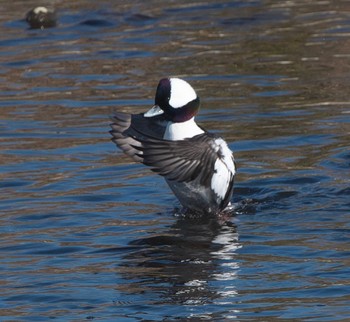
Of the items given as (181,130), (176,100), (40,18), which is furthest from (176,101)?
(40,18)

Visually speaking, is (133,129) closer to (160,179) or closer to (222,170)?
(222,170)

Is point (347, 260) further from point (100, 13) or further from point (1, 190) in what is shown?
point (100, 13)

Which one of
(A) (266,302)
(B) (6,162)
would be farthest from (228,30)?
(A) (266,302)

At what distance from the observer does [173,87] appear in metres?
9.25

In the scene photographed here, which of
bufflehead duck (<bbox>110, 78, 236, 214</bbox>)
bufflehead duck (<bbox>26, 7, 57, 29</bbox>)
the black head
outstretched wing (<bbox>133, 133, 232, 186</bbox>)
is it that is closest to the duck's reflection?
bufflehead duck (<bbox>110, 78, 236, 214</bbox>)

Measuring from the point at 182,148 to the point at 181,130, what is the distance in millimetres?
361

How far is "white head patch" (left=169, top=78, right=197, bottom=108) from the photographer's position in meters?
9.17

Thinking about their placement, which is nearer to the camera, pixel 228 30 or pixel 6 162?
pixel 6 162

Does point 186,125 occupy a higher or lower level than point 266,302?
higher

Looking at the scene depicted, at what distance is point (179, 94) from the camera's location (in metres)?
9.26

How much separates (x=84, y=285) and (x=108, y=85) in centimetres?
649

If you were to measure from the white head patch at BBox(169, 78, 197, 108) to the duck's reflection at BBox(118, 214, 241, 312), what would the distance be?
0.88 meters

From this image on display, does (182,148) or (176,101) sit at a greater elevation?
(176,101)

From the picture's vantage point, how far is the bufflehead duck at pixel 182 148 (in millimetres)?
8797
